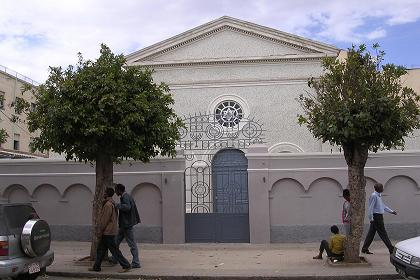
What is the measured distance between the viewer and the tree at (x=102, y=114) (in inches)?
432

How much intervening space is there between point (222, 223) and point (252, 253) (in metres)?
1.94

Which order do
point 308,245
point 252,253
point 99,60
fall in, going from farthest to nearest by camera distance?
1. point 308,245
2. point 252,253
3. point 99,60

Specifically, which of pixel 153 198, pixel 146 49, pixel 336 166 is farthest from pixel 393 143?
pixel 146 49

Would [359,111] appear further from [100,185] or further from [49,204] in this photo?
[49,204]

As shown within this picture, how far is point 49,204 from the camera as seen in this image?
1645cm

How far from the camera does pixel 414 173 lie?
15.1 m

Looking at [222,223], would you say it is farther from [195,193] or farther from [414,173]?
[414,173]

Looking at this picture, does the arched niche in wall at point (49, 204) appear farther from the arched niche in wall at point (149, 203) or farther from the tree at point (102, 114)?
the tree at point (102, 114)

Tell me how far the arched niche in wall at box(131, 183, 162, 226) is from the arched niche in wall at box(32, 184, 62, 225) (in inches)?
94.7

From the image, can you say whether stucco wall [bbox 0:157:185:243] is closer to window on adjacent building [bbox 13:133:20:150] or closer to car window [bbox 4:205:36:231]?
car window [bbox 4:205:36:231]

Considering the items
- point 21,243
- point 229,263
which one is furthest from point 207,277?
point 21,243

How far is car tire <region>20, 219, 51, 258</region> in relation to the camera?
877 centimetres

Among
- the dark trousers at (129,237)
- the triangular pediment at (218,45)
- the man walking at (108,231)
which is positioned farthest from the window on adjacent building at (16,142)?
the man walking at (108,231)

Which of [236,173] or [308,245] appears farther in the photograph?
[236,173]
